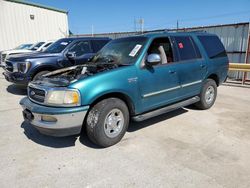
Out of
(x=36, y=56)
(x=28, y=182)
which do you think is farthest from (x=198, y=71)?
(x=36, y=56)

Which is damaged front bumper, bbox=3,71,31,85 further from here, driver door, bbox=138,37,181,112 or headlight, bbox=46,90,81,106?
driver door, bbox=138,37,181,112

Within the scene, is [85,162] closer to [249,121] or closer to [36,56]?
[249,121]

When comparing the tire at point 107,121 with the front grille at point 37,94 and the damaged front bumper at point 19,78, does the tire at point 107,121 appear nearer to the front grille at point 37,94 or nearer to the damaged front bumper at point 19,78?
the front grille at point 37,94

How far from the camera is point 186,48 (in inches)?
194

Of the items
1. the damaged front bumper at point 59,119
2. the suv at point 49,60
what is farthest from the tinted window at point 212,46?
the suv at point 49,60

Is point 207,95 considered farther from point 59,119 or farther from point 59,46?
point 59,46

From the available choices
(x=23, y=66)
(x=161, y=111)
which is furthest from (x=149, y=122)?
(x=23, y=66)

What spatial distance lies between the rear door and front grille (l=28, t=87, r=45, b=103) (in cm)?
272

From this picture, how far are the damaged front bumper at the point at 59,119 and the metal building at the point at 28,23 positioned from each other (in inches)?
760

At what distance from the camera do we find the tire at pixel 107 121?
11.3ft

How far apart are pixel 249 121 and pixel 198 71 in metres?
1.57

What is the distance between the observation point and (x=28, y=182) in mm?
2793

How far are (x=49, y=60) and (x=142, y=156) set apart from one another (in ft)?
16.5

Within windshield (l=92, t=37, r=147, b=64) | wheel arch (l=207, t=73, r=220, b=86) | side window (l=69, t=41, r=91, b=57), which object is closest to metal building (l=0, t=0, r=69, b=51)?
side window (l=69, t=41, r=91, b=57)
